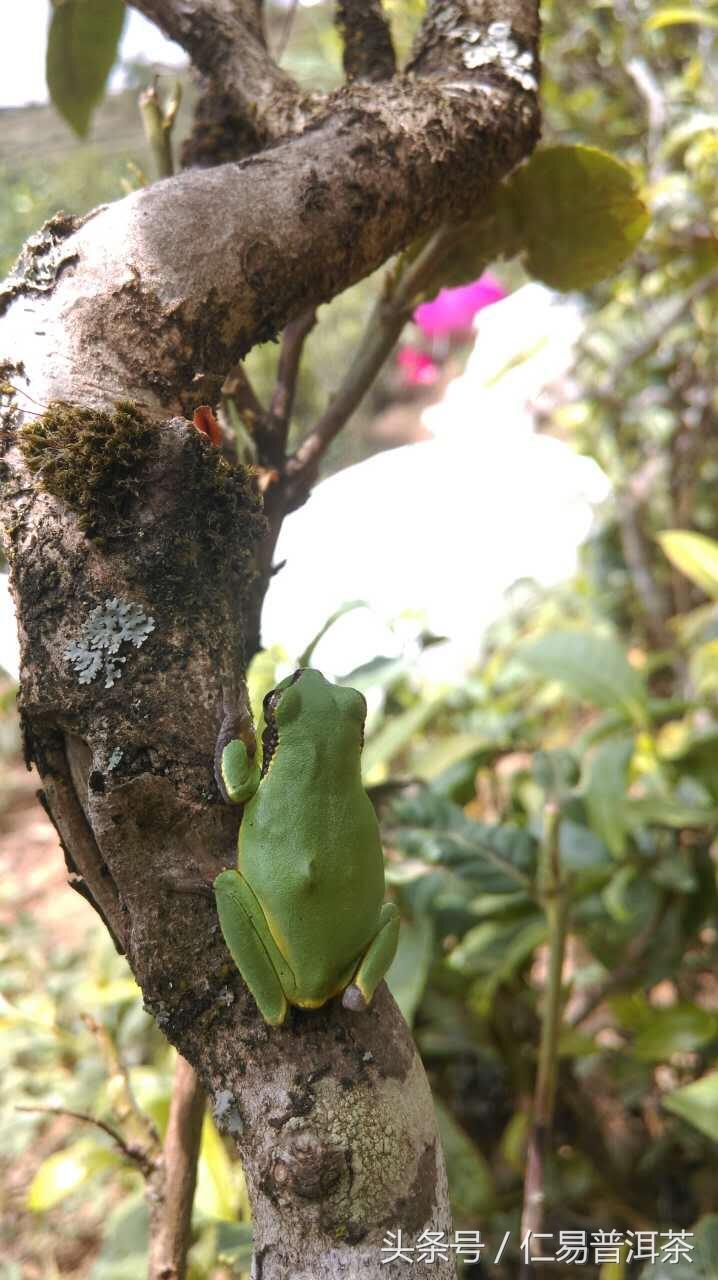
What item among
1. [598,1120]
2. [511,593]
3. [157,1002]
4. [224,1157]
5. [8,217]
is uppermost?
[8,217]

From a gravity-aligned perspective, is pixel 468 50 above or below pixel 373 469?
above

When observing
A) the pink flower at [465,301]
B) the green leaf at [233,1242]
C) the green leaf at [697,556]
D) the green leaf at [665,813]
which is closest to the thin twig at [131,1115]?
the green leaf at [233,1242]

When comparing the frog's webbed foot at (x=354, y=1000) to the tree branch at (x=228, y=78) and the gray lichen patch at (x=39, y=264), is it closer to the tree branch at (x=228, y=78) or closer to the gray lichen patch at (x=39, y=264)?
the gray lichen patch at (x=39, y=264)

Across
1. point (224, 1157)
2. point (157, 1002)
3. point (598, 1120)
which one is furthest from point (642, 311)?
point (157, 1002)

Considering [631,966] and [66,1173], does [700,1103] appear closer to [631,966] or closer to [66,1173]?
[631,966]

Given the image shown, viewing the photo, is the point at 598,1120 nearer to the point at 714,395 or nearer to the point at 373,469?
the point at 373,469

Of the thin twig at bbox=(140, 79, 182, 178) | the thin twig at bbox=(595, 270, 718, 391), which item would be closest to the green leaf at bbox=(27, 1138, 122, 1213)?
the thin twig at bbox=(140, 79, 182, 178)
